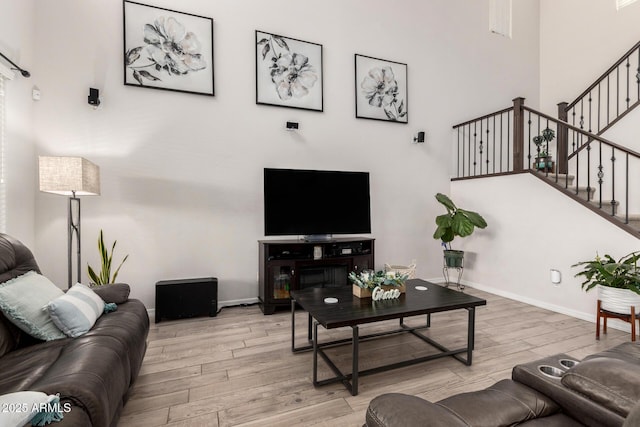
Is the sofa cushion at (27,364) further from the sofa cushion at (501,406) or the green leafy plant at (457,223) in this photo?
the green leafy plant at (457,223)

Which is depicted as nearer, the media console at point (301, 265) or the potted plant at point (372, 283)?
the potted plant at point (372, 283)

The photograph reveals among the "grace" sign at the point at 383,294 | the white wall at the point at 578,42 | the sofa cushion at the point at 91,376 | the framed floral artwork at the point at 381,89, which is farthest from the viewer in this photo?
the white wall at the point at 578,42

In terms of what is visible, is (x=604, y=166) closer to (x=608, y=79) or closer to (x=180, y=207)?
(x=608, y=79)

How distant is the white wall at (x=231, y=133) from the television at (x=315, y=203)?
14.3 inches

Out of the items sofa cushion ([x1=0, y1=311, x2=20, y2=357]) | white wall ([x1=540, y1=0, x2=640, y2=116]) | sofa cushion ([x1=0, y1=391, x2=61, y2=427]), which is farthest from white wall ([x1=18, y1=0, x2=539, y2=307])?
sofa cushion ([x1=0, y1=391, x2=61, y2=427])

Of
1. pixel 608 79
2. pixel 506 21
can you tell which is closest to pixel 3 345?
pixel 506 21

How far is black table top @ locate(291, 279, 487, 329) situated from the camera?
1.95m

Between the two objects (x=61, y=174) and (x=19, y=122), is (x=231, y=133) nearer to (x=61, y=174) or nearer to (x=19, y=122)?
(x=61, y=174)

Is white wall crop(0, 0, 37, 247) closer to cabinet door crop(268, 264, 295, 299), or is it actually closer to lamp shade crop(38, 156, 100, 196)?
lamp shade crop(38, 156, 100, 196)

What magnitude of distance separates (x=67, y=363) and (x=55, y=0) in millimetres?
A: 3618

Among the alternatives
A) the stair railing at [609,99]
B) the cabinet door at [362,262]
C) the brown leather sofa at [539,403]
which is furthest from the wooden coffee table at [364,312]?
the stair railing at [609,99]

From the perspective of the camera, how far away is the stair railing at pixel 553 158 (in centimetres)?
389

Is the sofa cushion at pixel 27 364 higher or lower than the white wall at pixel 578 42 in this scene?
lower

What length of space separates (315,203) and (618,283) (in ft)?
9.79
